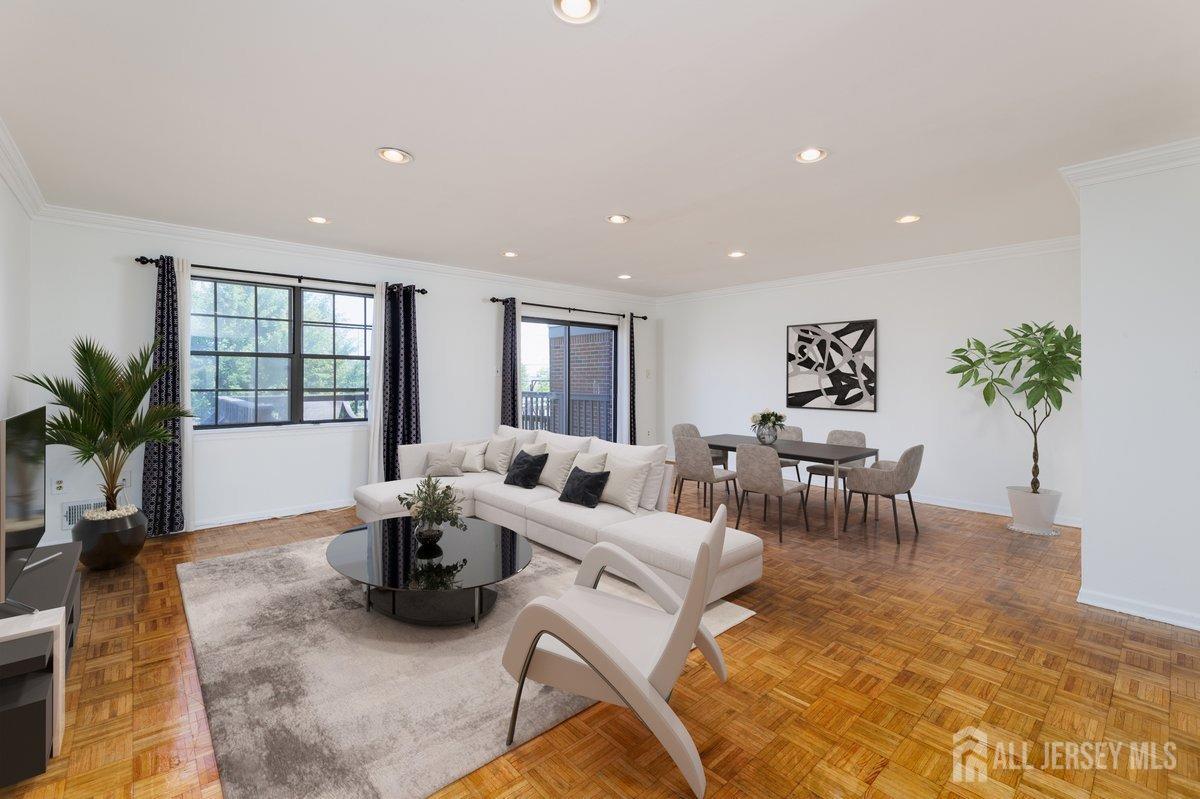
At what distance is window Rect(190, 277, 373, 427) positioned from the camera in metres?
4.80

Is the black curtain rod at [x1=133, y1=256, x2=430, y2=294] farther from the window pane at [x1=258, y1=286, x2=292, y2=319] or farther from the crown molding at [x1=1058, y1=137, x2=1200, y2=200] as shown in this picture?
the crown molding at [x1=1058, y1=137, x2=1200, y2=200]

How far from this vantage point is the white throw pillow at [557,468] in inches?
176

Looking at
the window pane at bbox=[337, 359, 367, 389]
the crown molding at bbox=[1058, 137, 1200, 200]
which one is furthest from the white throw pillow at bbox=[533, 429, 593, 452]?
the crown molding at bbox=[1058, 137, 1200, 200]

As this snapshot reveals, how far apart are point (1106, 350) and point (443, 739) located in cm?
405

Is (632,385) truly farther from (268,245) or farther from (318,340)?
(268,245)

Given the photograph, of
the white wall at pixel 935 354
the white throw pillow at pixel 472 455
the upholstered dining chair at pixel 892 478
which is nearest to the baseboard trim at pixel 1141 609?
the upholstered dining chair at pixel 892 478

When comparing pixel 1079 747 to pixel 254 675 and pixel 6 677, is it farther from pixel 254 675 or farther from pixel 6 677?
pixel 6 677

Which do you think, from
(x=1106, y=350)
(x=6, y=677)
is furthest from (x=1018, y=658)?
(x=6, y=677)

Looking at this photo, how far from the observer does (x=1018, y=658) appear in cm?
262

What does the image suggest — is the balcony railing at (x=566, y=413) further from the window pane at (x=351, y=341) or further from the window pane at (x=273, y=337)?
the window pane at (x=273, y=337)

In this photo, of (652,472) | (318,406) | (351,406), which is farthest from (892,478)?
(318,406)

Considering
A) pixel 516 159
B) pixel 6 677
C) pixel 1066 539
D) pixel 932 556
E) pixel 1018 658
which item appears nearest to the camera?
pixel 6 677

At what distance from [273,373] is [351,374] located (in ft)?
2.31

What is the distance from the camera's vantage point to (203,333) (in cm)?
477
